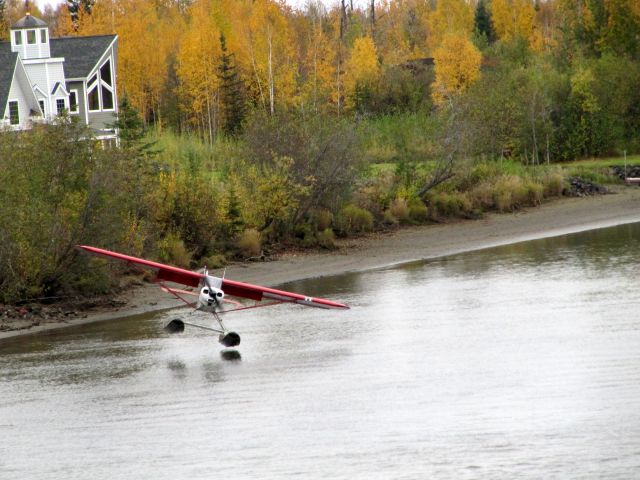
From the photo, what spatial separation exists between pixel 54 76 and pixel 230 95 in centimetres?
1716

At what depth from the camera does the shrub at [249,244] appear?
29.1m

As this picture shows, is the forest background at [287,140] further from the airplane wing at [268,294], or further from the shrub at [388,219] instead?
the airplane wing at [268,294]

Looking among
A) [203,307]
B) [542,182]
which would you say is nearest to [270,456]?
[203,307]

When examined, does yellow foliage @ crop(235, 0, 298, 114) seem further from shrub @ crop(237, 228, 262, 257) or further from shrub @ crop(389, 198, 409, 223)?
shrub @ crop(237, 228, 262, 257)

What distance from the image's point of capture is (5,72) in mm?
39781

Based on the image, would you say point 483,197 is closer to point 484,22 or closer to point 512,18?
point 484,22

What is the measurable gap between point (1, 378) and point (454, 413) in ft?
23.9

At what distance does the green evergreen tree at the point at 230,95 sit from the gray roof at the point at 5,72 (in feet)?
54.4

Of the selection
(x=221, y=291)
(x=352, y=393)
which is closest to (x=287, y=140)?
(x=221, y=291)

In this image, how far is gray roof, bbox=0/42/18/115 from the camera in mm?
38688

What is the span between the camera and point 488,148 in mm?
→ 43688

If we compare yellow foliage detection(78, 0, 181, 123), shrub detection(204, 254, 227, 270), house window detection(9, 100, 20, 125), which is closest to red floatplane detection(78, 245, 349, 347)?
shrub detection(204, 254, 227, 270)

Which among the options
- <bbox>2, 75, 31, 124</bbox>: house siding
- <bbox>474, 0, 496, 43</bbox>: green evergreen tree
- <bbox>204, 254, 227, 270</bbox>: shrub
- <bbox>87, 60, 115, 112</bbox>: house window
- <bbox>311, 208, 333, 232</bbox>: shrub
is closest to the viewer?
<bbox>204, 254, 227, 270</bbox>: shrub

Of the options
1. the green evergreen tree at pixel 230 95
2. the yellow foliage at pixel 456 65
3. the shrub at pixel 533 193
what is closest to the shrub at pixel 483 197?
the shrub at pixel 533 193
